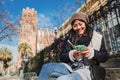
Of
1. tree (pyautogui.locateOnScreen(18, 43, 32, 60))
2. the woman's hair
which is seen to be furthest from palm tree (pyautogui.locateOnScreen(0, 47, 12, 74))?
the woman's hair

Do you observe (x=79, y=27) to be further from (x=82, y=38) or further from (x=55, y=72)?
(x=55, y=72)

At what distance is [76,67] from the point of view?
8.04 feet

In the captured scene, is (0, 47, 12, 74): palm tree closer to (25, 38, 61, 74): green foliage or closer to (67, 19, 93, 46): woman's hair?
(25, 38, 61, 74): green foliage

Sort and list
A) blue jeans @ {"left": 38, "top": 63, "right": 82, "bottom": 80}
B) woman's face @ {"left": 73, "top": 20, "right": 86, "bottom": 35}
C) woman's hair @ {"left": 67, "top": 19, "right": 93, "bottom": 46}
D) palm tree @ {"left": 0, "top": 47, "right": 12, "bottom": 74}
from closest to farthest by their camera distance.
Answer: blue jeans @ {"left": 38, "top": 63, "right": 82, "bottom": 80}
woman's hair @ {"left": 67, "top": 19, "right": 93, "bottom": 46}
woman's face @ {"left": 73, "top": 20, "right": 86, "bottom": 35}
palm tree @ {"left": 0, "top": 47, "right": 12, "bottom": 74}

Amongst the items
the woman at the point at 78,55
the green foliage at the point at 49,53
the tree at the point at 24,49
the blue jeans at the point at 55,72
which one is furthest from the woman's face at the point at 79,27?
the tree at the point at 24,49

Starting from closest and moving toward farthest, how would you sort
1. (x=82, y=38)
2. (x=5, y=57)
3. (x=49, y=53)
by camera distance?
1. (x=82, y=38)
2. (x=49, y=53)
3. (x=5, y=57)

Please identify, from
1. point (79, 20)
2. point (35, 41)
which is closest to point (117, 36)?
point (79, 20)

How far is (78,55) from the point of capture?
2586 millimetres

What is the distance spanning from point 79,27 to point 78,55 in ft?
1.46

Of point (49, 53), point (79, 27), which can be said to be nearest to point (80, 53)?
point (79, 27)

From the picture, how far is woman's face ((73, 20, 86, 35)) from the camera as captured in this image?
2.84 metres

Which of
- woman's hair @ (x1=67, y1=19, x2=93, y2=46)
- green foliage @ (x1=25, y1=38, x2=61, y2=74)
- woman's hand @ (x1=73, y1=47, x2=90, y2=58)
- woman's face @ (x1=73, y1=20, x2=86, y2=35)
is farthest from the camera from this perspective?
green foliage @ (x1=25, y1=38, x2=61, y2=74)

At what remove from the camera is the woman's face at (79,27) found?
2.84 meters

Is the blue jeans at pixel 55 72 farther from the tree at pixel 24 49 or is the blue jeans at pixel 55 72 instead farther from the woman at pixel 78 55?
the tree at pixel 24 49
